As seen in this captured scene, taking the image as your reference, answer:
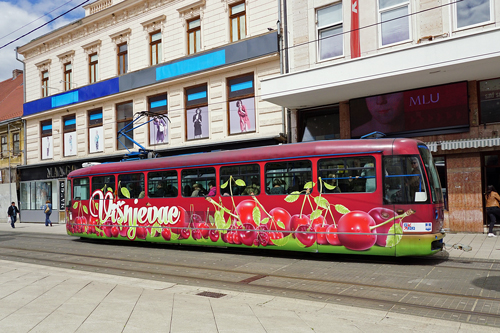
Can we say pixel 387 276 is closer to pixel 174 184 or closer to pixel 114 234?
pixel 174 184

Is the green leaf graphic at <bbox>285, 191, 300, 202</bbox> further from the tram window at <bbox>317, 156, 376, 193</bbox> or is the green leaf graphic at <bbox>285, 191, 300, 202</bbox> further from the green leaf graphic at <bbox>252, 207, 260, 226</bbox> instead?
the green leaf graphic at <bbox>252, 207, 260, 226</bbox>

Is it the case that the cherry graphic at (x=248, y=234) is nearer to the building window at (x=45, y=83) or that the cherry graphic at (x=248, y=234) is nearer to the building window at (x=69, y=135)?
the building window at (x=69, y=135)

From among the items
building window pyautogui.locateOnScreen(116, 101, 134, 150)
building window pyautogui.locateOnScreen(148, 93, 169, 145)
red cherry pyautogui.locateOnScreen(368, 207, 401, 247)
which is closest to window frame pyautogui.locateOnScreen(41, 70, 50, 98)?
building window pyautogui.locateOnScreen(116, 101, 134, 150)

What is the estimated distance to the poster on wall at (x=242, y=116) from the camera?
19.4 meters

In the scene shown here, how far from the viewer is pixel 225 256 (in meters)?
11.7

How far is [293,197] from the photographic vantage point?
423 inches

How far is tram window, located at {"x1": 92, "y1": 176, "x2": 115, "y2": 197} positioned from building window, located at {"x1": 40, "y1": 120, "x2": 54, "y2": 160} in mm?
14892

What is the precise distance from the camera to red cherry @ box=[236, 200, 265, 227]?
11.4 meters

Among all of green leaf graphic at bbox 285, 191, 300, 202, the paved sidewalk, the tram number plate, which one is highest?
green leaf graphic at bbox 285, 191, 300, 202

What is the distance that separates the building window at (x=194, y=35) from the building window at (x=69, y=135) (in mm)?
10254

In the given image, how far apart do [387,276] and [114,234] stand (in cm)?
969

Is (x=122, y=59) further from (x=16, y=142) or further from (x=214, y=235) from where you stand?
(x=214, y=235)

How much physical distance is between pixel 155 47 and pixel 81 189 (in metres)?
9.88

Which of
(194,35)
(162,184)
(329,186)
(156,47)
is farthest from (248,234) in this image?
(156,47)
